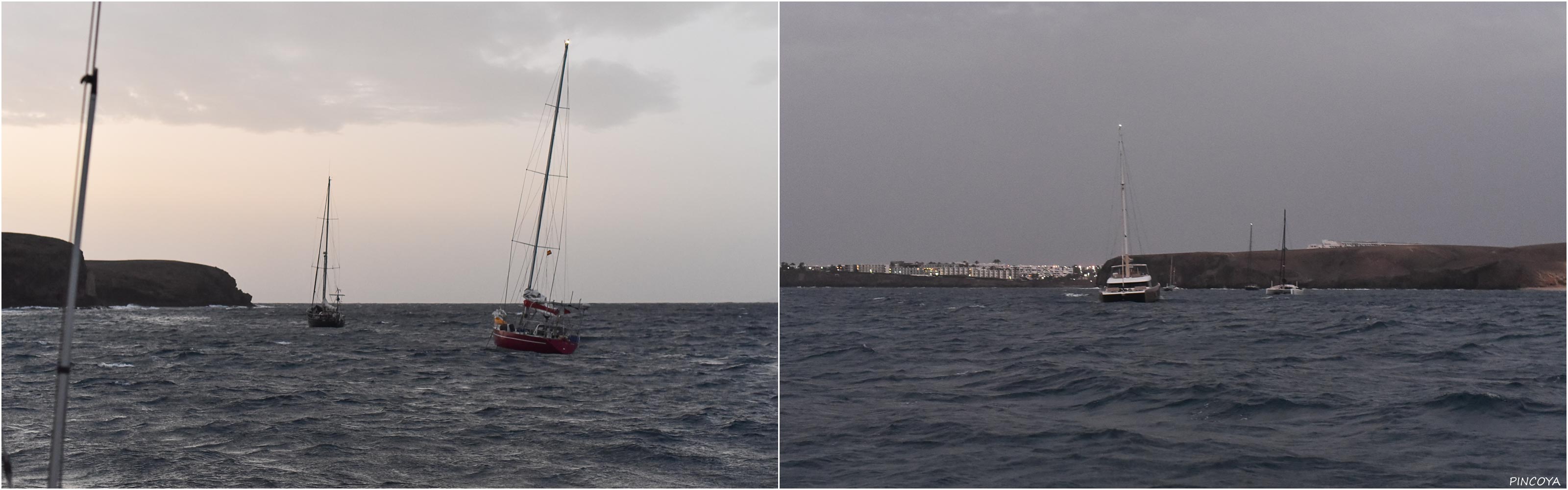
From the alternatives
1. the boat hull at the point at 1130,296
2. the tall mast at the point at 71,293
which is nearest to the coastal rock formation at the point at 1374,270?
the boat hull at the point at 1130,296

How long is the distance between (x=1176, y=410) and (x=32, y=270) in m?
94.6

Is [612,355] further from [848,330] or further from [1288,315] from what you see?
[1288,315]

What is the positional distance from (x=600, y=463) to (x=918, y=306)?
39.3 m

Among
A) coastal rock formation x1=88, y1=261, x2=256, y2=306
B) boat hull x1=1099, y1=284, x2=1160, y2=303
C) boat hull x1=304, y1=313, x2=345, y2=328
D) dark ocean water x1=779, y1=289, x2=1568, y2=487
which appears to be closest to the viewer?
dark ocean water x1=779, y1=289, x2=1568, y2=487

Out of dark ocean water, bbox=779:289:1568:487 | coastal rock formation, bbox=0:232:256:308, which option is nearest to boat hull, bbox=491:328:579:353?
dark ocean water, bbox=779:289:1568:487

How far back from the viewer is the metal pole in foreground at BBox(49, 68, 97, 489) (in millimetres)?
3928

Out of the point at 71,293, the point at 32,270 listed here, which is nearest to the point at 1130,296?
the point at 71,293

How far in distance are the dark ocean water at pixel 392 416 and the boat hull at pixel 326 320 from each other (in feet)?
67.8

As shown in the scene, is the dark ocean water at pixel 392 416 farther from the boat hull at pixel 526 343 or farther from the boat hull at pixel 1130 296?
the boat hull at pixel 1130 296

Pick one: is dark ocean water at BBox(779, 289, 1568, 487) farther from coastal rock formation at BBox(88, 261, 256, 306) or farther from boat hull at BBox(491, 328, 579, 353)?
coastal rock formation at BBox(88, 261, 256, 306)

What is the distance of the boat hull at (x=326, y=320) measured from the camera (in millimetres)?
62719

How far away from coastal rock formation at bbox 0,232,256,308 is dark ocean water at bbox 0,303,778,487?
43.0 metres

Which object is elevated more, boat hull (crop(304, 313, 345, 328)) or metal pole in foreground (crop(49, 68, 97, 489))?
metal pole in foreground (crop(49, 68, 97, 489))

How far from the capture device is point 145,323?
211 feet
